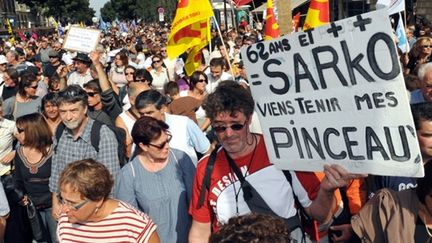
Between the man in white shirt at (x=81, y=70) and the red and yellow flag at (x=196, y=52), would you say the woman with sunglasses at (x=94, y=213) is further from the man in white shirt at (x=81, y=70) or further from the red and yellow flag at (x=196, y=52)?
the man in white shirt at (x=81, y=70)

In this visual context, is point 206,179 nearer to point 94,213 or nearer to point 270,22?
point 94,213

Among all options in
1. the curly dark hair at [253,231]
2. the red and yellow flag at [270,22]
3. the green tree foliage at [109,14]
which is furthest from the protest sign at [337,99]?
the green tree foliage at [109,14]

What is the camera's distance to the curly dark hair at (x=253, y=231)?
2082 millimetres

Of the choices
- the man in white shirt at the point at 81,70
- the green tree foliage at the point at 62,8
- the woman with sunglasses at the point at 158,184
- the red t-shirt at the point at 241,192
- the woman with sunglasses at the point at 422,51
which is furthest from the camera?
the green tree foliage at the point at 62,8

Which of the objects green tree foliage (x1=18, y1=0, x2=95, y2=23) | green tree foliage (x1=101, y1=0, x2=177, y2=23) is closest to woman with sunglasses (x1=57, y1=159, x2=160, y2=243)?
green tree foliage (x1=101, y1=0, x2=177, y2=23)

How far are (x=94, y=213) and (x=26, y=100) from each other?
4310 mm

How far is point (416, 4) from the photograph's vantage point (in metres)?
25.2

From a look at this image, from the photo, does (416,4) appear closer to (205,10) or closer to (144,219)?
(205,10)

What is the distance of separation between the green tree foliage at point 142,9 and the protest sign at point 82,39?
2147 inches

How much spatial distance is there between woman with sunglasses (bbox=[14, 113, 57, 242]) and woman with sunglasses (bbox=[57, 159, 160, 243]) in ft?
5.94

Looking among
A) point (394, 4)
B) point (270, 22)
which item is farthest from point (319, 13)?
point (394, 4)

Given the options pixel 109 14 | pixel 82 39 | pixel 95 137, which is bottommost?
pixel 95 137

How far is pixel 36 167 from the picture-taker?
197 inches

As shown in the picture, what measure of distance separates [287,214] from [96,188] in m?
1.01
